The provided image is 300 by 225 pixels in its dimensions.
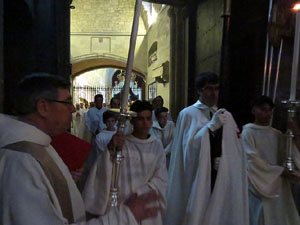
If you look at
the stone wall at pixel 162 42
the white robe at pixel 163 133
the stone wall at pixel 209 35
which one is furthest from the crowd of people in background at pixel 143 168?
the stone wall at pixel 162 42

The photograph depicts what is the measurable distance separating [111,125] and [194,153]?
170cm

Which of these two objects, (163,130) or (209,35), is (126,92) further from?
(209,35)

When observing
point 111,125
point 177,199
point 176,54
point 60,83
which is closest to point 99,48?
point 176,54

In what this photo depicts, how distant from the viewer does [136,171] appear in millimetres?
2172

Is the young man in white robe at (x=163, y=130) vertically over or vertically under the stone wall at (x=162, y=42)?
under

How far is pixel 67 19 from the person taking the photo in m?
7.24

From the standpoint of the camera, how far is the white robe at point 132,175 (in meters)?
1.91

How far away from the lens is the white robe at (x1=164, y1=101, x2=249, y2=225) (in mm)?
2529

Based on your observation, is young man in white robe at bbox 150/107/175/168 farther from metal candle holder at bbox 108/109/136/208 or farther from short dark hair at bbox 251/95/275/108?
metal candle holder at bbox 108/109/136/208

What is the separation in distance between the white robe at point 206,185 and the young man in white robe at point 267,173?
30cm

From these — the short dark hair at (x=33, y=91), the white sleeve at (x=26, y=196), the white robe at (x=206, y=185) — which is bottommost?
the white robe at (x=206, y=185)

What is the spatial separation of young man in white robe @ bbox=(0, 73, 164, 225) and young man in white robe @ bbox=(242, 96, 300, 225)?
194 cm

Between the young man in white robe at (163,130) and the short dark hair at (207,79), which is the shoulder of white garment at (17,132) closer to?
the short dark hair at (207,79)

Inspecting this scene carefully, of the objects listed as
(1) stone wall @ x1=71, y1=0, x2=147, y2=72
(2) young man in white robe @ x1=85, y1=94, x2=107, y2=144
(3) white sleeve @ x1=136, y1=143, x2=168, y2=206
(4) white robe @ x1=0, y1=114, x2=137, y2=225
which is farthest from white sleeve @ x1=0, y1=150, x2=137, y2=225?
(1) stone wall @ x1=71, y1=0, x2=147, y2=72
